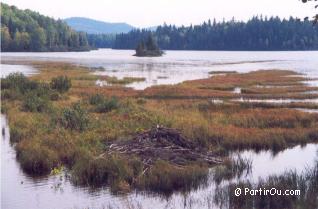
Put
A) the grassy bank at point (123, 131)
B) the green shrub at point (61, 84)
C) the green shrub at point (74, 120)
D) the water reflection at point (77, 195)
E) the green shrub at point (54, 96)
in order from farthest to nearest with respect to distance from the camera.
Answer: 1. the green shrub at point (61, 84)
2. the green shrub at point (54, 96)
3. the green shrub at point (74, 120)
4. the grassy bank at point (123, 131)
5. the water reflection at point (77, 195)

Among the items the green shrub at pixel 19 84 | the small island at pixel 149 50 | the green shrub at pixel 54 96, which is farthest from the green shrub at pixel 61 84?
the small island at pixel 149 50

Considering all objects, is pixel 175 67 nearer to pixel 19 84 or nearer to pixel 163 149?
pixel 19 84

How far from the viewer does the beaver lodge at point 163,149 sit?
19422 millimetres

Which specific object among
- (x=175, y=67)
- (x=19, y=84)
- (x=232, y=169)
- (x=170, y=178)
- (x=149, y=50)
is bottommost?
(x=175, y=67)

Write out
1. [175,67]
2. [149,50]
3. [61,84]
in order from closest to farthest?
[61,84]
[175,67]
[149,50]

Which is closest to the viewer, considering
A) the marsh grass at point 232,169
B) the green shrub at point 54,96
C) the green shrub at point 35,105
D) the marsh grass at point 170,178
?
the marsh grass at point 170,178

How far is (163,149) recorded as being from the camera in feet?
65.2

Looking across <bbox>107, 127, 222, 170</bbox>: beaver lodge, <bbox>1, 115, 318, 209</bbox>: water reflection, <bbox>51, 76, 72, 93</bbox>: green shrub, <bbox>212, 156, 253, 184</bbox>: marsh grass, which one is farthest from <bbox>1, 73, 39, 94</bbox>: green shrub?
<bbox>212, 156, 253, 184</bbox>: marsh grass

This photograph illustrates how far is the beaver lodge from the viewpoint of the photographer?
19.4m

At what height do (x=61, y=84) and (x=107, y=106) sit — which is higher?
(x=61, y=84)

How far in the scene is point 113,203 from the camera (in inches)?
627

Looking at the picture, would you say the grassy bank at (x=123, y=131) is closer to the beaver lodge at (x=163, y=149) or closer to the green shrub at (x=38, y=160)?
the green shrub at (x=38, y=160)
